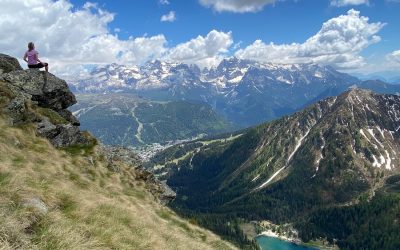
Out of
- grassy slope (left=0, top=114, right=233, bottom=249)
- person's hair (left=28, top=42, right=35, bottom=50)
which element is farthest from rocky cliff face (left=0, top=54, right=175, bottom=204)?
grassy slope (left=0, top=114, right=233, bottom=249)

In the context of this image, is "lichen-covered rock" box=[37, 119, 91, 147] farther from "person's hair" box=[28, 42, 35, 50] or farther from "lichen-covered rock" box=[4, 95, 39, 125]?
"person's hair" box=[28, 42, 35, 50]

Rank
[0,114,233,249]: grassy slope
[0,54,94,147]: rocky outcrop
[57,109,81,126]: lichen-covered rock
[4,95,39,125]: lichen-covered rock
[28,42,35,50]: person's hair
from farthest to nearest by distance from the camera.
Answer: [57,109,81,126]: lichen-covered rock
[28,42,35,50]: person's hair
[0,54,94,147]: rocky outcrop
[4,95,39,125]: lichen-covered rock
[0,114,233,249]: grassy slope

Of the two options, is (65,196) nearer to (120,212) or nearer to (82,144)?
(120,212)

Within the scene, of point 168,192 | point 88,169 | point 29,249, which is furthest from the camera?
point 168,192

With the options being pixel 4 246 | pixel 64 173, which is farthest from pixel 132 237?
pixel 64 173

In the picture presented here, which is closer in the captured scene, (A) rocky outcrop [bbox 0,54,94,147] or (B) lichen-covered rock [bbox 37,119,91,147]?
(A) rocky outcrop [bbox 0,54,94,147]

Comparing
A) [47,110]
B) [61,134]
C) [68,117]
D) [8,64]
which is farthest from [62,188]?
[8,64]

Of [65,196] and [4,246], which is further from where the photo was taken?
[65,196]

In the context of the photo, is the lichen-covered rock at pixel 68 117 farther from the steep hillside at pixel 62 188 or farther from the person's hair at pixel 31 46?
the person's hair at pixel 31 46
